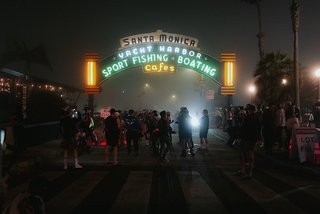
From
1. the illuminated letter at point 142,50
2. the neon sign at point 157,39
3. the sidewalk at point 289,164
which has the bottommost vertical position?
the sidewalk at point 289,164

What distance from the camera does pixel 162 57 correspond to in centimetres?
2516

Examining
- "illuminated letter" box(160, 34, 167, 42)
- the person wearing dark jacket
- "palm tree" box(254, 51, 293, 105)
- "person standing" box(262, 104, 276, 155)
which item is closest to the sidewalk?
"person standing" box(262, 104, 276, 155)

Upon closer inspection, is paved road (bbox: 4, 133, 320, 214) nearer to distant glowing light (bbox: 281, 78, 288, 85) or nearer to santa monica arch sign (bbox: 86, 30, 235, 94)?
santa monica arch sign (bbox: 86, 30, 235, 94)

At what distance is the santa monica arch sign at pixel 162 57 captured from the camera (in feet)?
82.0

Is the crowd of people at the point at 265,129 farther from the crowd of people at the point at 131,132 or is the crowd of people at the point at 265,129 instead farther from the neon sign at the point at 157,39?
the neon sign at the point at 157,39

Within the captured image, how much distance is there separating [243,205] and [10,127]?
381 inches

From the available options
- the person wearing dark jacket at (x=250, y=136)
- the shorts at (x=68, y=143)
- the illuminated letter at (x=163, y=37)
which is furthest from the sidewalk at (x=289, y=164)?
the illuminated letter at (x=163, y=37)

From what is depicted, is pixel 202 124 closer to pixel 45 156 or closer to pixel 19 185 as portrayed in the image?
pixel 45 156

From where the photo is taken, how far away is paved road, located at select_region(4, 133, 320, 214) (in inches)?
330

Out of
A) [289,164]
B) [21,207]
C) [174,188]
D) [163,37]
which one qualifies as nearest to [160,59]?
[163,37]

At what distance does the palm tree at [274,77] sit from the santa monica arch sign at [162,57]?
15519mm

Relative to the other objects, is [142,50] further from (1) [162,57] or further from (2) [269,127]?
(2) [269,127]

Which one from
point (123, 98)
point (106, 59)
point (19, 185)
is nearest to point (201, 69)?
point (106, 59)

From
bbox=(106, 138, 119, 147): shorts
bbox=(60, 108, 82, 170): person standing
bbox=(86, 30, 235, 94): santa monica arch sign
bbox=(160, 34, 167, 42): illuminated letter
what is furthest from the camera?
bbox=(160, 34, 167, 42): illuminated letter
